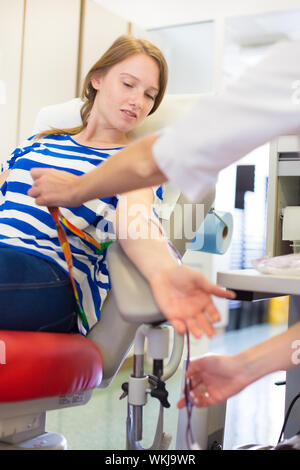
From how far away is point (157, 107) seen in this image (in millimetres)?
1230

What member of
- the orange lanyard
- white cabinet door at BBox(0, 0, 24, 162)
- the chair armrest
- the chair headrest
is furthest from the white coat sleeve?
white cabinet door at BBox(0, 0, 24, 162)

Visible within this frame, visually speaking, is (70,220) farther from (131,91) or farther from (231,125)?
(231,125)

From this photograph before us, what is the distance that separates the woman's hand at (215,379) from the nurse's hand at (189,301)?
0.18 metres

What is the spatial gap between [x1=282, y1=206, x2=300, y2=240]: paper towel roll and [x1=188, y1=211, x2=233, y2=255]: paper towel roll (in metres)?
0.13

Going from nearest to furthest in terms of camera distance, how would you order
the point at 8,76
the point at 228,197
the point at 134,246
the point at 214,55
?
the point at 134,246 → the point at 8,76 → the point at 214,55 → the point at 228,197

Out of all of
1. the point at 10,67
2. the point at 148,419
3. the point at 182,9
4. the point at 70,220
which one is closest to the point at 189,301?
the point at 70,220

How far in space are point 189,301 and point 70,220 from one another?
1.73 feet

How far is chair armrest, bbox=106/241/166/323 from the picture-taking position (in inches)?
23.4

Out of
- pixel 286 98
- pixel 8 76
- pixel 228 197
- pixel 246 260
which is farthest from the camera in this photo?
pixel 246 260

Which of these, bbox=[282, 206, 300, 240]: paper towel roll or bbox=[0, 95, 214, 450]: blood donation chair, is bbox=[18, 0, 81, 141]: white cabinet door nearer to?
bbox=[282, 206, 300, 240]: paper towel roll

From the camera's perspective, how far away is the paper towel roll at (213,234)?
1182mm

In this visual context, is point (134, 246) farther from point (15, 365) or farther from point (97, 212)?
point (97, 212)

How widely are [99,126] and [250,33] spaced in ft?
9.37

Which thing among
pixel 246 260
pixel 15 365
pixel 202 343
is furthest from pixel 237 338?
pixel 15 365
